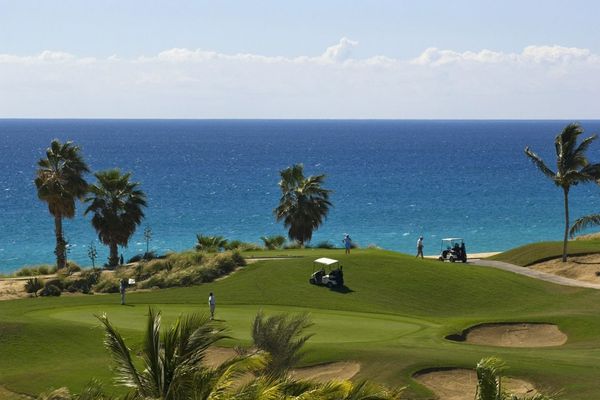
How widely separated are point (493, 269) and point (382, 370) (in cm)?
2410

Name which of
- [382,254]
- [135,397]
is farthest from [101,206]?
[135,397]

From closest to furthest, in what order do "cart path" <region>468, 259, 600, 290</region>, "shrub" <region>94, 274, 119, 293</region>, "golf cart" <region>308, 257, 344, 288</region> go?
"golf cart" <region>308, 257, 344, 288</region>
"shrub" <region>94, 274, 119, 293</region>
"cart path" <region>468, 259, 600, 290</region>

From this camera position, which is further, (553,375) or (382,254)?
(382,254)

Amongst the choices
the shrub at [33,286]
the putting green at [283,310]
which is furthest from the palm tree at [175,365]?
the shrub at [33,286]

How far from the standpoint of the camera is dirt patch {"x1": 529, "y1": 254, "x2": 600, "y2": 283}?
47.6 meters

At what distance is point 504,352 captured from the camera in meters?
29.2

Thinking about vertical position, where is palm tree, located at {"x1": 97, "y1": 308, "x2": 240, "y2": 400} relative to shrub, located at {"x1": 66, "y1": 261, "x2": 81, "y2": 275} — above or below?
above

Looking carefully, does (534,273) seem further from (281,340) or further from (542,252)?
(281,340)

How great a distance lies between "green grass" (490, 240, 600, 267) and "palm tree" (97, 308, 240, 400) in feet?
135

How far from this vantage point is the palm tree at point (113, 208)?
2216 inches

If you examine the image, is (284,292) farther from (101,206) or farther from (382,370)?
(101,206)

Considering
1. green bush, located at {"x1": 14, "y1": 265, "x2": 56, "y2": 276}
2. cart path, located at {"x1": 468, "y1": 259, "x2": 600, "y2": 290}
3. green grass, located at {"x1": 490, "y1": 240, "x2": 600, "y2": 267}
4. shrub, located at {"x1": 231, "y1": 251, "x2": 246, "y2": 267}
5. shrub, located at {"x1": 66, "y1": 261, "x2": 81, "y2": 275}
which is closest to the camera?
cart path, located at {"x1": 468, "y1": 259, "x2": 600, "y2": 290}

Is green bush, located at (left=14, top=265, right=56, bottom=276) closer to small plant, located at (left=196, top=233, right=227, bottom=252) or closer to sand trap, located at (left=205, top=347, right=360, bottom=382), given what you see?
small plant, located at (left=196, top=233, right=227, bottom=252)

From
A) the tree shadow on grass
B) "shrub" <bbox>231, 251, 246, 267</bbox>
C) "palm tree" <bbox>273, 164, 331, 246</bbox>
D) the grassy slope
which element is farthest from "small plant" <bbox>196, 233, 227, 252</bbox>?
the tree shadow on grass
